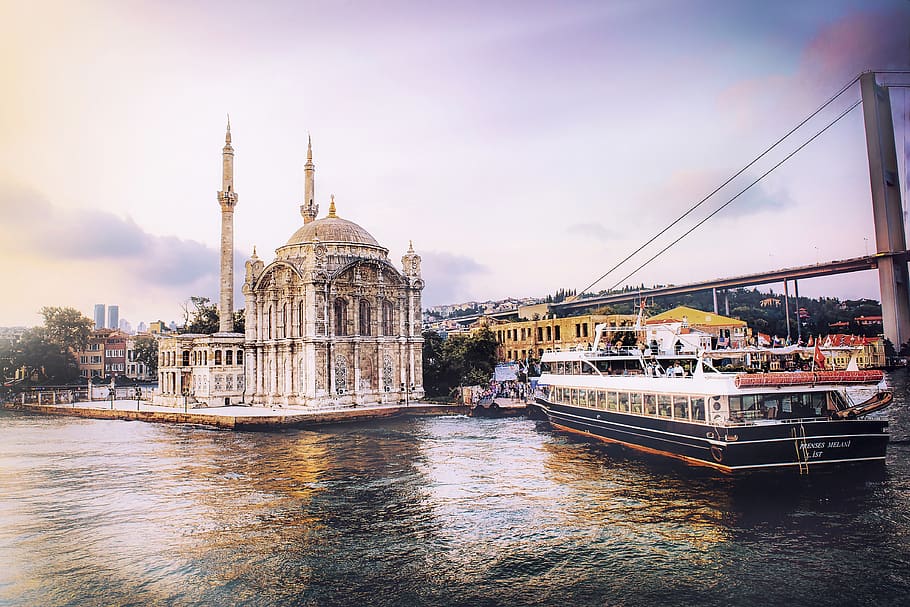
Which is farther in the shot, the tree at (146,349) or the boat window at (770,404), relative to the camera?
the tree at (146,349)

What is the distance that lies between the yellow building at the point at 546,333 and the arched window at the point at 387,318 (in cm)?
1057

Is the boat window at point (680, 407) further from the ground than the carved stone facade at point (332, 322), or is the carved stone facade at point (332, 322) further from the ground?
the carved stone facade at point (332, 322)

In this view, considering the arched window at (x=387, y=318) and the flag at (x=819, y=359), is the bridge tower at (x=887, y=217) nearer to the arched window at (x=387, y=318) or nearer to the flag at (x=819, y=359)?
the flag at (x=819, y=359)

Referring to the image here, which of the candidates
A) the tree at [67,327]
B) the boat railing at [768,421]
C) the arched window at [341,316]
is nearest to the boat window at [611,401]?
the boat railing at [768,421]

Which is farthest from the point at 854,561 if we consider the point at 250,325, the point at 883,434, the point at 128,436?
the point at 250,325

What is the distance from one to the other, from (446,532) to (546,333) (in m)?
35.5

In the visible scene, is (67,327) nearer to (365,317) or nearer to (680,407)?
(365,317)

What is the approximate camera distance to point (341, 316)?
37.7m

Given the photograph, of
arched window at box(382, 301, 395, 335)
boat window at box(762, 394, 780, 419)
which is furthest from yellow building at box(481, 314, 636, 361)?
boat window at box(762, 394, 780, 419)

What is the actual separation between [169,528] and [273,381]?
25227mm

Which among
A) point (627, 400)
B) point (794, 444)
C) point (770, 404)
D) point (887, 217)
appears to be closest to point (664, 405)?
point (627, 400)

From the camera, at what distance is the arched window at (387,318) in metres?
39.3

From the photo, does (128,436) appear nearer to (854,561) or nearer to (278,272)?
(278,272)

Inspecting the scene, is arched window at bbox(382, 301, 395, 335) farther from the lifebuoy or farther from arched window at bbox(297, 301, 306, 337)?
the lifebuoy
